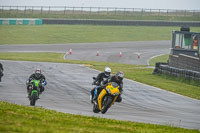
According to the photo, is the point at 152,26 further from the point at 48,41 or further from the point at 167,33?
the point at 48,41

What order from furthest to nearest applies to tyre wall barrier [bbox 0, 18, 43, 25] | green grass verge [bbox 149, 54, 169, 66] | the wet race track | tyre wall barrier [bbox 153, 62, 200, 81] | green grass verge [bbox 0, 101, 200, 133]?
tyre wall barrier [bbox 0, 18, 43, 25] → green grass verge [bbox 149, 54, 169, 66] → tyre wall barrier [bbox 153, 62, 200, 81] → the wet race track → green grass verge [bbox 0, 101, 200, 133]

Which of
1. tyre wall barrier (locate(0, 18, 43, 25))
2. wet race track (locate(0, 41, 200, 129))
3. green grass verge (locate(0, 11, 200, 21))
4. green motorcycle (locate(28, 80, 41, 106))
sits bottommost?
wet race track (locate(0, 41, 200, 129))

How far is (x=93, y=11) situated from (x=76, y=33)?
20.0m

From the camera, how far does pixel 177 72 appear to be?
2548 cm

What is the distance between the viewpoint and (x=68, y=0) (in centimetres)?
8056

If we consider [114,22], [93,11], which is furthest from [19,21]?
[93,11]

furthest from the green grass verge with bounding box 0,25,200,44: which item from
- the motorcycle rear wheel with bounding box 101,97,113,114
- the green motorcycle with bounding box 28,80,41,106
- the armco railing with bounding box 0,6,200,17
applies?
the motorcycle rear wheel with bounding box 101,97,113,114

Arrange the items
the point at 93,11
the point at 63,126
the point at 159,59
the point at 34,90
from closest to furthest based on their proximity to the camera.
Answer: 1. the point at 63,126
2. the point at 34,90
3. the point at 159,59
4. the point at 93,11

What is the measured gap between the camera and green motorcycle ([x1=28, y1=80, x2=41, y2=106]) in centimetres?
1566

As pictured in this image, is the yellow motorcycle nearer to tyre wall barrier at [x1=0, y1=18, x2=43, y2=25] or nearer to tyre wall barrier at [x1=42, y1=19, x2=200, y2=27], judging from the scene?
tyre wall barrier at [x1=0, y1=18, x2=43, y2=25]

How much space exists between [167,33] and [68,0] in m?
22.0

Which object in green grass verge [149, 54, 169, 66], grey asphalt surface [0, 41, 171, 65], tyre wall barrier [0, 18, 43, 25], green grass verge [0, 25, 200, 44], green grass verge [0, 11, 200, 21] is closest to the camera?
green grass verge [149, 54, 169, 66]

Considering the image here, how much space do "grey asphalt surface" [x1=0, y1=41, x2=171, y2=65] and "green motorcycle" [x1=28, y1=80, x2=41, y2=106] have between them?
2369 cm

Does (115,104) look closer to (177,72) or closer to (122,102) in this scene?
(122,102)
